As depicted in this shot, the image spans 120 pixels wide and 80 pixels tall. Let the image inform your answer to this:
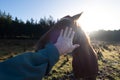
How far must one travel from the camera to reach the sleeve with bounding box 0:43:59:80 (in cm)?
99

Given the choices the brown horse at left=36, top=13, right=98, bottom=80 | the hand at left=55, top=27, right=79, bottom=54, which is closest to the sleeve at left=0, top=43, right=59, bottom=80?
the hand at left=55, top=27, right=79, bottom=54

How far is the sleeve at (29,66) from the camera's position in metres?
0.99

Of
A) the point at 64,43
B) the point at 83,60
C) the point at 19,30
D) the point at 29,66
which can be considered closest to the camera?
the point at 29,66

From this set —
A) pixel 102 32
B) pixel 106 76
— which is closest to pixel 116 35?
pixel 102 32

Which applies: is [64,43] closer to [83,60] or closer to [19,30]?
[83,60]

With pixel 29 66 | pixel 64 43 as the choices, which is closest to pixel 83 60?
pixel 64 43

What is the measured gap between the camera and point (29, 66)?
100 centimetres

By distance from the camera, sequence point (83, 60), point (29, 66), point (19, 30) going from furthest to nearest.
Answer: point (19, 30)
point (83, 60)
point (29, 66)

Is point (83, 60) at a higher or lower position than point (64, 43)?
lower

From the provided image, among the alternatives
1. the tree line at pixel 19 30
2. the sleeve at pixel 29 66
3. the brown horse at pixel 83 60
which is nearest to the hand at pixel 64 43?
the sleeve at pixel 29 66

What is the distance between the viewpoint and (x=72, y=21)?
1524 mm

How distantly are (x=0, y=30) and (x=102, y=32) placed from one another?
1843 inches

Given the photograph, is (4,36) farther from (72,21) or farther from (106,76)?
(72,21)

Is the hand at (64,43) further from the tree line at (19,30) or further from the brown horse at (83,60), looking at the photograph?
the tree line at (19,30)
